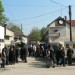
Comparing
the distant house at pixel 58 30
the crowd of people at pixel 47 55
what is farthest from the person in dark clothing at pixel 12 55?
the distant house at pixel 58 30

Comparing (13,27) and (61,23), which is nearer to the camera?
(61,23)

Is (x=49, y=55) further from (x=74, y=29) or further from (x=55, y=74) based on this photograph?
(x=74, y=29)

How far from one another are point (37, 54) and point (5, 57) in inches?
677

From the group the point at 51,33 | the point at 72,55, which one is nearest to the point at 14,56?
the point at 72,55

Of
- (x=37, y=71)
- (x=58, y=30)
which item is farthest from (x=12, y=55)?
(x=58, y=30)

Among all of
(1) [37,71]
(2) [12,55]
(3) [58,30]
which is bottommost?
(1) [37,71]

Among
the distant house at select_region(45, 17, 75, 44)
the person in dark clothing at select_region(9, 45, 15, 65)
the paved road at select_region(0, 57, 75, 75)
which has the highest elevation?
the distant house at select_region(45, 17, 75, 44)

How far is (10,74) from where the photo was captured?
22.0 m

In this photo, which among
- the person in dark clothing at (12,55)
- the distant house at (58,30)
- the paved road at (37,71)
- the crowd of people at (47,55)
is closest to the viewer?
the paved road at (37,71)

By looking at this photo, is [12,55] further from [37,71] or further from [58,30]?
[58,30]

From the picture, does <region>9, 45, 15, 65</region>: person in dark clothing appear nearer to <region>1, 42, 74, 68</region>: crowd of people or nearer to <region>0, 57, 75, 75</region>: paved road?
<region>1, 42, 74, 68</region>: crowd of people

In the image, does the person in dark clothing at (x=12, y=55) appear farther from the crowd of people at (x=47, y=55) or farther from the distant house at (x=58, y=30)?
the distant house at (x=58, y=30)

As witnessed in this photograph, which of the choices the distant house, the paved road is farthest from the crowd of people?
the distant house

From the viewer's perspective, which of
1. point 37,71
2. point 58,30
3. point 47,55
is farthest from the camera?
point 58,30
